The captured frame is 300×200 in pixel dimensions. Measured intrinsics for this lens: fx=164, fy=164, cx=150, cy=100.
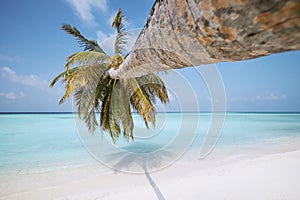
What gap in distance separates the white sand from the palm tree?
1535mm

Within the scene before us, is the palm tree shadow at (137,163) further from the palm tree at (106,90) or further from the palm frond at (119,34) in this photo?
the palm frond at (119,34)

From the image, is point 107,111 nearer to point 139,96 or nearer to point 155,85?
point 139,96

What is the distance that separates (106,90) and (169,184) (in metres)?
3.19

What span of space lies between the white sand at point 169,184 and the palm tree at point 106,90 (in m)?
1.53

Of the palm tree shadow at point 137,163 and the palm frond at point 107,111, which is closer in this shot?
the palm frond at point 107,111

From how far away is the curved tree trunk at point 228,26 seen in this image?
443 mm

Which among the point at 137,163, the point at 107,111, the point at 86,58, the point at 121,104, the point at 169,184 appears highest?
the point at 86,58

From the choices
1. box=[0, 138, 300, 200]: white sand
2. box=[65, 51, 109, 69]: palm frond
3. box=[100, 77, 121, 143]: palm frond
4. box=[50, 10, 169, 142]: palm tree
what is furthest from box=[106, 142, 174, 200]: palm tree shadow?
box=[65, 51, 109, 69]: palm frond

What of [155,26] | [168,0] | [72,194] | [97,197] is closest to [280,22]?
[168,0]

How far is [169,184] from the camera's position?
4.40m

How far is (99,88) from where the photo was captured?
15.5 ft

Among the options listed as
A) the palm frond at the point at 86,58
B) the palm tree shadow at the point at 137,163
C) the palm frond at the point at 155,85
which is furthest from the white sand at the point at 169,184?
the palm frond at the point at 86,58

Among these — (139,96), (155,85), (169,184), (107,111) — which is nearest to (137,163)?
(169,184)

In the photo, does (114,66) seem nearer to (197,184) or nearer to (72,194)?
(72,194)
